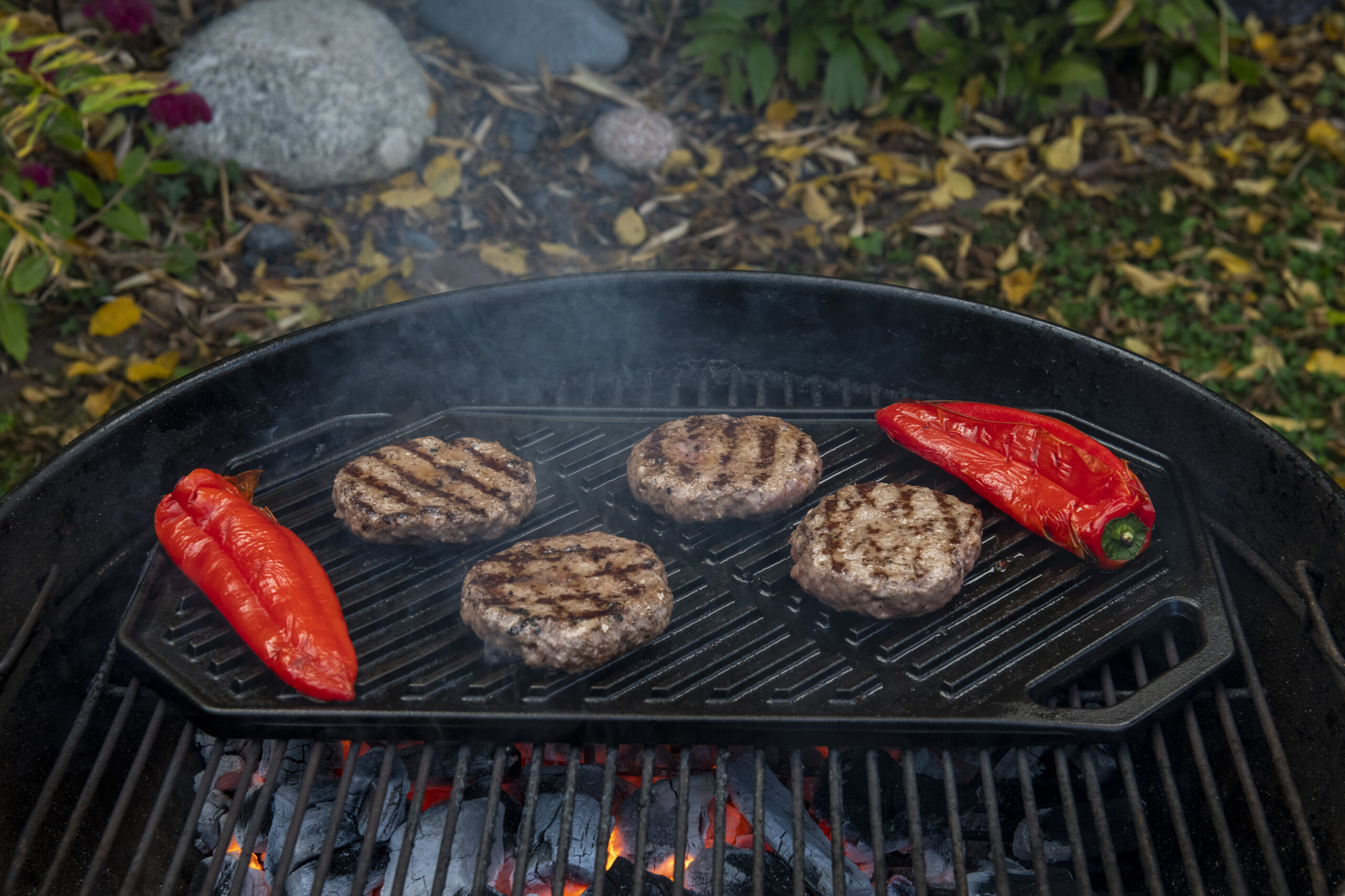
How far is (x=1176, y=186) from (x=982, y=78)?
1.56 meters

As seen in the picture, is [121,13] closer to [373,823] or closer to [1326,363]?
[373,823]

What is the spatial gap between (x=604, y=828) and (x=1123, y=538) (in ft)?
6.00

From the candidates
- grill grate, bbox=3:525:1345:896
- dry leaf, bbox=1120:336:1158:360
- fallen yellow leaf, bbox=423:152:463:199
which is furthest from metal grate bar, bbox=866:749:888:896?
fallen yellow leaf, bbox=423:152:463:199

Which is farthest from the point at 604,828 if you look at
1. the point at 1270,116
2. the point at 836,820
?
the point at 1270,116

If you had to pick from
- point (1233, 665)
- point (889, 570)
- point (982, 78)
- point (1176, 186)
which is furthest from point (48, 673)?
point (1176, 186)

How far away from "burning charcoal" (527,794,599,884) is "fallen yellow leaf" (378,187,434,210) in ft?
15.2

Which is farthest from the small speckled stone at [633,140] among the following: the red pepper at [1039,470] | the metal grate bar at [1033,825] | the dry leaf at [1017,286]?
the metal grate bar at [1033,825]

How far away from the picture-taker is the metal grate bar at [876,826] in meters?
2.36

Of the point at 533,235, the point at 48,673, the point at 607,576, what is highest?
the point at 607,576

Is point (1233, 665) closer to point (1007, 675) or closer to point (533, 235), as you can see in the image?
point (1007, 675)

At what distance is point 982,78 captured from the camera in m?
6.89

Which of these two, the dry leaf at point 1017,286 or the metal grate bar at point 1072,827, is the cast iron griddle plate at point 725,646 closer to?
the metal grate bar at point 1072,827

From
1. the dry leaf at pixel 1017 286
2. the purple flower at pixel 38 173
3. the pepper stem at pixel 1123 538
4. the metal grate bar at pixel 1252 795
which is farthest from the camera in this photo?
the dry leaf at pixel 1017 286

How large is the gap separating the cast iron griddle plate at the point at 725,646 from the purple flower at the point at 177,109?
303 cm
